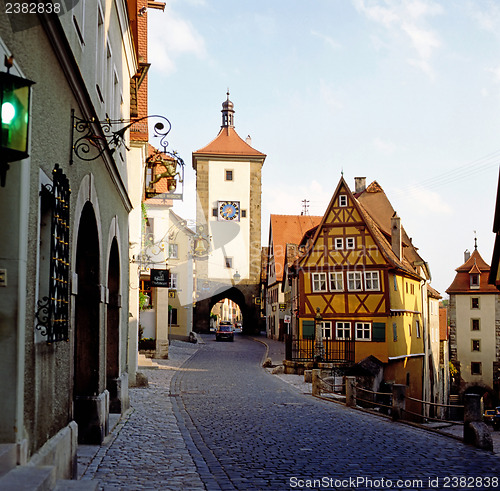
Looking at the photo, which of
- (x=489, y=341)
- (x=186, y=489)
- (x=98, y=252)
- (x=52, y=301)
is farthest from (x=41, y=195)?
(x=489, y=341)

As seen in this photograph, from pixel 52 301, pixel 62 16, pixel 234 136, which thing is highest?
pixel 234 136

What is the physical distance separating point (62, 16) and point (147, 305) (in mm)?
23255

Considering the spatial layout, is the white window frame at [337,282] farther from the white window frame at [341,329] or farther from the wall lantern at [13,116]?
the wall lantern at [13,116]

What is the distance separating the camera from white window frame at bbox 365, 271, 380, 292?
108 feet

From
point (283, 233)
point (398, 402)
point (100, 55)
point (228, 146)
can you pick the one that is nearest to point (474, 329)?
point (283, 233)

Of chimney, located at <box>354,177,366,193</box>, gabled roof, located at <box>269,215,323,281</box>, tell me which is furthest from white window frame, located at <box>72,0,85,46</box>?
gabled roof, located at <box>269,215,323,281</box>

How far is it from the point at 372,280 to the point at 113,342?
2184 cm

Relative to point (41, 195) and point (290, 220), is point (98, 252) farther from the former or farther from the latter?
point (290, 220)

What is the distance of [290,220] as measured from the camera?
6556cm

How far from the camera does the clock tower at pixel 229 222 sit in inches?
2527

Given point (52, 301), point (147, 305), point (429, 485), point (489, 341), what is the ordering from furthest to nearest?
point (489, 341), point (147, 305), point (429, 485), point (52, 301)

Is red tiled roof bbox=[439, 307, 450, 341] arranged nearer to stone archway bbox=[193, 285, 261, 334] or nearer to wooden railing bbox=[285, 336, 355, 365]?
stone archway bbox=[193, 285, 261, 334]

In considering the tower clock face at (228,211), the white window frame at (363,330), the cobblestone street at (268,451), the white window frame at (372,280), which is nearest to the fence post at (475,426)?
the cobblestone street at (268,451)

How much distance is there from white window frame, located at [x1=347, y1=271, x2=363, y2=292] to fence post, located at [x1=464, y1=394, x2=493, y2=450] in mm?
21399
